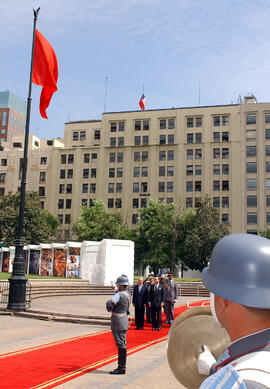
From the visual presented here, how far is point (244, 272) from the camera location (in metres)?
1.65

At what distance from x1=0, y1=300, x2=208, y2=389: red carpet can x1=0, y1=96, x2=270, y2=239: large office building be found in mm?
61704

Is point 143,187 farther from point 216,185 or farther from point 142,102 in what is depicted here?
point 142,102

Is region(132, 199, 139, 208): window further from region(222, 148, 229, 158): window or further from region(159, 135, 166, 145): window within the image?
region(222, 148, 229, 158): window

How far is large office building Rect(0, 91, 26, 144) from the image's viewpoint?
482 ft

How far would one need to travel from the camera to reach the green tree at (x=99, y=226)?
63.7 metres

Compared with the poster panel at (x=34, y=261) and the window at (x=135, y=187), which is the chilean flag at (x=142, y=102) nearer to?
the window at (x=135, y=187)

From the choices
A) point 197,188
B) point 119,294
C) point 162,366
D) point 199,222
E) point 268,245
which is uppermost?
point 197,188

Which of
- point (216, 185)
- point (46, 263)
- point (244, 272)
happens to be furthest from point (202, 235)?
point (244, 272)

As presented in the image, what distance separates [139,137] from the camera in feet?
275

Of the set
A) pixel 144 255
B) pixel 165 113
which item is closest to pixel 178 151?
pixel 165 113

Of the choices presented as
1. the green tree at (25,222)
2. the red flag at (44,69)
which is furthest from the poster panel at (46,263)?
the red flag at (44,69)

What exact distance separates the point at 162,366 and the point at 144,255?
183 feet

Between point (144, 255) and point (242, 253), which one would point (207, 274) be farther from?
point (144, 255)

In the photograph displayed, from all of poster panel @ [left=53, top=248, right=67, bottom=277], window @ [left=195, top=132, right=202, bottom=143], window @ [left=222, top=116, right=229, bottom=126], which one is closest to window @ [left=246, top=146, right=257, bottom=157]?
window @ [left=222, top=116, right=229, bottom=126]
